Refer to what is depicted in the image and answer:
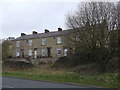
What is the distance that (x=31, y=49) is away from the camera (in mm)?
68188

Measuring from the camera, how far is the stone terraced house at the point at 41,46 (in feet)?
205

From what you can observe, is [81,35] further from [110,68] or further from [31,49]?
[31,49]

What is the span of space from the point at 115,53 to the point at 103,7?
739 centimetres

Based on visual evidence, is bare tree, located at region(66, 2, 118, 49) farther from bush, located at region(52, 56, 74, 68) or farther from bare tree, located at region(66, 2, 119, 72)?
bush, located at region(52, 56, 74, 68)

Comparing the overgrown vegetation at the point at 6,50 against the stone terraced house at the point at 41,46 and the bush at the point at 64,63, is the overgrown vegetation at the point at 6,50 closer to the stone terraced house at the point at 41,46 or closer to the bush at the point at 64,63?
the stone terraced house at the point at 41,46

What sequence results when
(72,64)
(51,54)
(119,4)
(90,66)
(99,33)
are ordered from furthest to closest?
1. (51,54)
2. (72,64)
3. (90,66)
4. (119,4)
5. (99,33)

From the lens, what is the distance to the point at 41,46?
66.4 m

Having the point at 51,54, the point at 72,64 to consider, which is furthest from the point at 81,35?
the point at 51,54

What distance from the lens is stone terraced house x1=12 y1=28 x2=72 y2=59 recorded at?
62594 mm

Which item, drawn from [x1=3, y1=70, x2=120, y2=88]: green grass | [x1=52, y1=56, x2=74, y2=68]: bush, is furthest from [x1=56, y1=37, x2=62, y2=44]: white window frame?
[x1=3, y1=70, x2=120, y2=88]: green grass

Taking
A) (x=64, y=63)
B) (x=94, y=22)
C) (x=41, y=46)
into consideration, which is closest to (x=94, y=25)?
(x=94, y=22)

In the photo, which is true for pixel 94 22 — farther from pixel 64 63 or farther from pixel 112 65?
pixel 64 63

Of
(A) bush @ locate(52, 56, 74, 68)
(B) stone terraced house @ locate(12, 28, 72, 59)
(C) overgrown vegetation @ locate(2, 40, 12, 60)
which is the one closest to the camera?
(A) bush @ locate(52, 56, 74, 68)

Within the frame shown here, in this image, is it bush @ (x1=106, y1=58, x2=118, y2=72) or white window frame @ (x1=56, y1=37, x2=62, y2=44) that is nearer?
bush @ (x1=106, y1=58, x2=118, y2=72)
